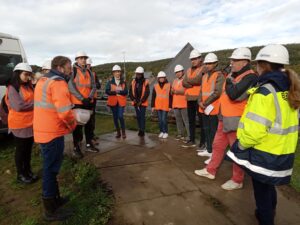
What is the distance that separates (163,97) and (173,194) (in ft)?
11.2

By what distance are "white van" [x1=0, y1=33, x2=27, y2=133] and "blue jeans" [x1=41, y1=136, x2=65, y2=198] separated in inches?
170

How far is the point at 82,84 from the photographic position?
514 centimetres

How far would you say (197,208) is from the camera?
10.7ft

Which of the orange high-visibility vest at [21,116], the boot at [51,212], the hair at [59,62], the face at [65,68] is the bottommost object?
the boot at [51,212]

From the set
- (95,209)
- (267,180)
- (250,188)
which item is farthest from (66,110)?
(250,188)

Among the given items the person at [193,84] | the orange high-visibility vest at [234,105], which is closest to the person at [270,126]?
the orange high-visibility vest at [234,105]

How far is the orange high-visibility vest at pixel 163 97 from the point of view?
661 cm

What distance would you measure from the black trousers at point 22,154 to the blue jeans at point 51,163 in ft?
4.35

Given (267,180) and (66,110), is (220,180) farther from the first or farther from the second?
(66,110)

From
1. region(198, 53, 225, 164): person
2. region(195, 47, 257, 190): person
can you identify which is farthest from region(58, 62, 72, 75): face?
region(198, 53, 225, 164): person

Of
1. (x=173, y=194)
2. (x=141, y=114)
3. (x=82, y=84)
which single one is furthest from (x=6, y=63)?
(x=173, y=194)

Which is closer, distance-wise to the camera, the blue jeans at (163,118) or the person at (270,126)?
the person at (270,126)

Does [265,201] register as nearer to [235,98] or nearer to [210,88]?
[235,98]

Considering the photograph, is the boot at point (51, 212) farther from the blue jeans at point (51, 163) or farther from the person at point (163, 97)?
the person at point (163, 97)
